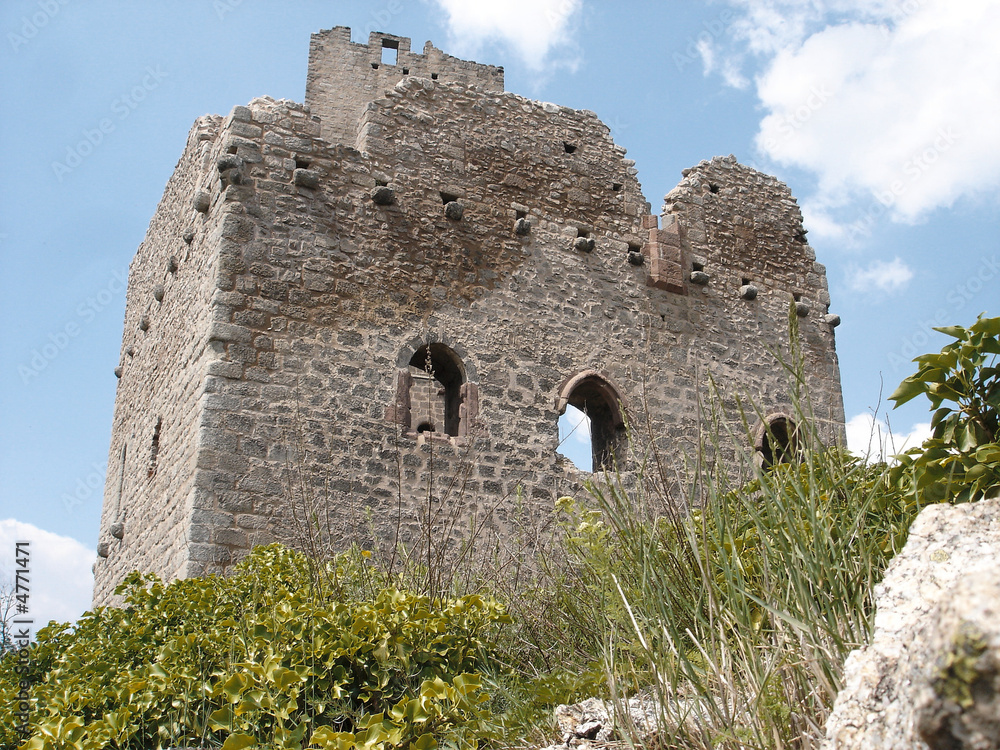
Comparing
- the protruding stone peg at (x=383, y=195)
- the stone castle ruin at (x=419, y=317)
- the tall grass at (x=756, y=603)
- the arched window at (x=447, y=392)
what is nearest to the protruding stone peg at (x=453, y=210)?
the stone castle ruin at (x=419, y=317)

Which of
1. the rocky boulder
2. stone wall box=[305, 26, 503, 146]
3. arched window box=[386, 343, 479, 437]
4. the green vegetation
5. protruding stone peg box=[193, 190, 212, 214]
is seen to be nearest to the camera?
the rocky boulder

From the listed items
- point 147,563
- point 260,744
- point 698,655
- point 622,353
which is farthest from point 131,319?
point 698,655

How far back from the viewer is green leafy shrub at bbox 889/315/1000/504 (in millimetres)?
3068

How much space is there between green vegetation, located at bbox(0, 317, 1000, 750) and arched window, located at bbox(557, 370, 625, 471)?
12.5 ft

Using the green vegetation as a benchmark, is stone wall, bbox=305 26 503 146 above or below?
above

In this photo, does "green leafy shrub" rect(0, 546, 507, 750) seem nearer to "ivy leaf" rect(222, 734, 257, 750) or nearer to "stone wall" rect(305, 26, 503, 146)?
"ivy leaf" rect(222, 734, 257, 750)

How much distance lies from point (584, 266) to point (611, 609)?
607 cm

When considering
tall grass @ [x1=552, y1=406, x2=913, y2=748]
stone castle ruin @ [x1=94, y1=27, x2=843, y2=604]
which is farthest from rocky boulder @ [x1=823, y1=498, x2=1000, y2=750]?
stone castle ruin @ [x1=94, y1=27, x2=843, y2=604]

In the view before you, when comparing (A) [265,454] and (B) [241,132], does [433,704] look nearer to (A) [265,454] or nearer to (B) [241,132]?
(A) [265,454]

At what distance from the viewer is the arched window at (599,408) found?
8.46m

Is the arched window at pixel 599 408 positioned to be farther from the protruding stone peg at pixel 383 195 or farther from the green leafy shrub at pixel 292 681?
the green leafy shrub at pixel 292 681

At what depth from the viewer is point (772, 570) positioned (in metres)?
3.05

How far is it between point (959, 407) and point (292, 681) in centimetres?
262

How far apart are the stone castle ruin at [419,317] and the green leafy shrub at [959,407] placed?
274cm
